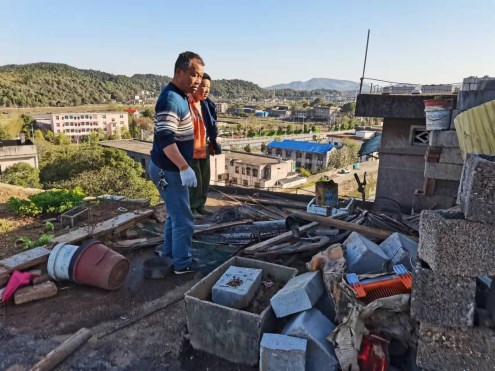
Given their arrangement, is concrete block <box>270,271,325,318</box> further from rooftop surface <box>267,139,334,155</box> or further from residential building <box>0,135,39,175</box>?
rooftop surface <box>267,139,334,155</box>

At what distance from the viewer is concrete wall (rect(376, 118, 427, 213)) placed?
262 inches

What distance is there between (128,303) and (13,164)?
88.1ft

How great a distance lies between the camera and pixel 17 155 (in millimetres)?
25938

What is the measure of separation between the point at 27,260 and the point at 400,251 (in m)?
4.13

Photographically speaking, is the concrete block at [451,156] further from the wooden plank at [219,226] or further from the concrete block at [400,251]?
the wooden plank at [219,226]

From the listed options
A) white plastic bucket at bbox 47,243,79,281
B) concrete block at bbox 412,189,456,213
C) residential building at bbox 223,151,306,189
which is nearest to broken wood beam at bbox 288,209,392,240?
concrete block at bbox 412,189,456,213

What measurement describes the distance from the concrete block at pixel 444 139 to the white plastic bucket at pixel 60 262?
185 inches

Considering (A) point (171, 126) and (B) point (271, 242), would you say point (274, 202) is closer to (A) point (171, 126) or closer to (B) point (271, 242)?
(B) point (271, 242)

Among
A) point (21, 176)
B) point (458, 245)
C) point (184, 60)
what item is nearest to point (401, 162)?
point (184, 60)

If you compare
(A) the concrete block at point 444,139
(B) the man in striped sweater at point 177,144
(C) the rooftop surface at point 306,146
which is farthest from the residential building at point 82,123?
(A) the concrete block at point 444,139

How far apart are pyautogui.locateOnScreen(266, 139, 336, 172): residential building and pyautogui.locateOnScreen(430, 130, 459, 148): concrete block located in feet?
146

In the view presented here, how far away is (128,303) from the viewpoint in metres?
3.67

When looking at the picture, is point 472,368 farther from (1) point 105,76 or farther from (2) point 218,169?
(1) point 105,76

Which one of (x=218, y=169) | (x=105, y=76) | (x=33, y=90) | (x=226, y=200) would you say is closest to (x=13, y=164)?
(x=218, y=169)
